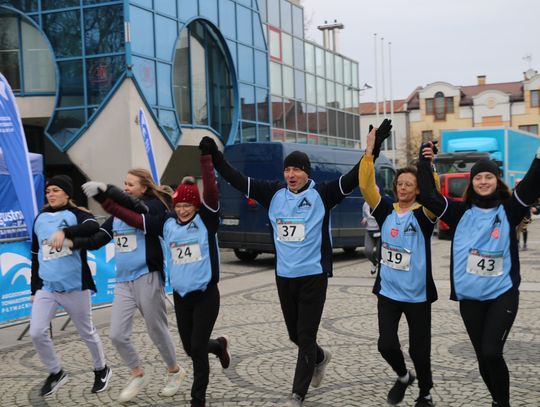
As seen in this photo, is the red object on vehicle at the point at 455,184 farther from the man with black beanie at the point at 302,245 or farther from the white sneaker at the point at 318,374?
the man with black beanie at the point at 302,245

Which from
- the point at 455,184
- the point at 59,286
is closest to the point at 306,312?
the point at 59,286

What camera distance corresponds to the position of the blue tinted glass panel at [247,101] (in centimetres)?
2552

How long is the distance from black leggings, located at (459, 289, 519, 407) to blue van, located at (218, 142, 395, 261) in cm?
965

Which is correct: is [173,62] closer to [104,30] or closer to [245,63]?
[104,30]

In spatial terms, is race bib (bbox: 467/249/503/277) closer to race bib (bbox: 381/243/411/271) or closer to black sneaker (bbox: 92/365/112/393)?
race bib (bbox: 381/243/411/271)

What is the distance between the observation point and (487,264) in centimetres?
421

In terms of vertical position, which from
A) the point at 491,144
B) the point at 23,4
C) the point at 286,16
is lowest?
the point at 491,144

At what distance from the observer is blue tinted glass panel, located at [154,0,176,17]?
818 inches

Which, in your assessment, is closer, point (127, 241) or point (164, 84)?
point (127, 241)

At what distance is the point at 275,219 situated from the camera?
494 centimetres

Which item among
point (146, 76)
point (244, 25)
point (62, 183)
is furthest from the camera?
point (244, 25)

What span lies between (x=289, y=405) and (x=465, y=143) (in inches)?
977

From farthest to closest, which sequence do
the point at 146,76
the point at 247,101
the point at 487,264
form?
the point at 247,101, the point at 146,76, the point at 487,264

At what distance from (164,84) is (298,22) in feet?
39.3
